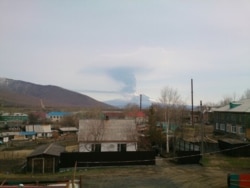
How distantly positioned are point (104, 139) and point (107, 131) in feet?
3.94

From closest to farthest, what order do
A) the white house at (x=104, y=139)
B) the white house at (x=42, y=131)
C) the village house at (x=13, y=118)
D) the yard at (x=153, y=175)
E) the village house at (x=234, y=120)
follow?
1. the yard at (x=153, y=175)
2. the white house at (x=104, y=139)
3. the village house at (x=234, y=120)
4. the white house at (x=42, y=131)
5. the village house at (x=13, y=118)

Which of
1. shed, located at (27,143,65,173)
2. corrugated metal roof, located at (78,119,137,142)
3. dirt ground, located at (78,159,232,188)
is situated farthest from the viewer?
corrugated metal roof, located at (78,119,137,142)

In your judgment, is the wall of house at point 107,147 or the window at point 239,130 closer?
the wall of house at point 107,147

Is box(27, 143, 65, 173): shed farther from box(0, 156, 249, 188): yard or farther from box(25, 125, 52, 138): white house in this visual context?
box(25, 125, 52, 138): white house

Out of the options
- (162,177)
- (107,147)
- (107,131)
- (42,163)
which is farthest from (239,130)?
(42,163)

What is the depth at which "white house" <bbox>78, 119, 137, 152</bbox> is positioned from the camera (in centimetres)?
3059

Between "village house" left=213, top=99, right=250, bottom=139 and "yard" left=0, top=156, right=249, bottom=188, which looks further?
"village house" left=213, top=99, right=250, bottom=139

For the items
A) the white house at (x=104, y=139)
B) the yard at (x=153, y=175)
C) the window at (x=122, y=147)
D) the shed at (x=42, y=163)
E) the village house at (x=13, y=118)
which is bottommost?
the yard at (x=153, y=175)

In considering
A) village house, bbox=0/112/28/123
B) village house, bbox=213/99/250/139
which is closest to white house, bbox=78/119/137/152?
village house, bbox=213/99/250/139

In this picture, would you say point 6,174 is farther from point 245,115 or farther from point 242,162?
point 245,115

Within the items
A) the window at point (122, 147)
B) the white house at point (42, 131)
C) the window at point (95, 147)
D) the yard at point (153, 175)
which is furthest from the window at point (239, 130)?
the white house at point (42, 131)

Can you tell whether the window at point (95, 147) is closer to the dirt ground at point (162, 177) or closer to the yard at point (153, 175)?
the yard at point (153, 175)

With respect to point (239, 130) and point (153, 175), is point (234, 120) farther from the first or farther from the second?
point (153, 175)

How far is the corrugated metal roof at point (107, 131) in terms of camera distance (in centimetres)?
3073
